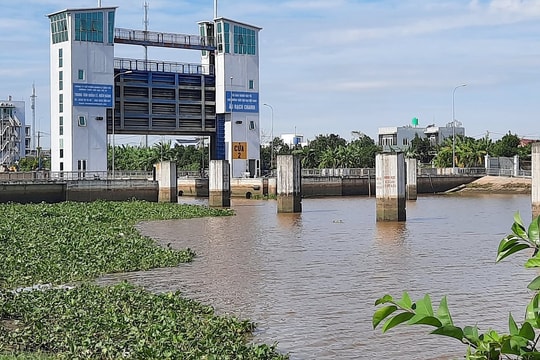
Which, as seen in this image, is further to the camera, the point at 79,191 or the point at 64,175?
the point at 64,175

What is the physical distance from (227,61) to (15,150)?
252 ft

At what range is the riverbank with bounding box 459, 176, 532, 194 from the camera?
74.8m

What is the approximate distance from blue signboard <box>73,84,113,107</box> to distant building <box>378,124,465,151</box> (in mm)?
82201

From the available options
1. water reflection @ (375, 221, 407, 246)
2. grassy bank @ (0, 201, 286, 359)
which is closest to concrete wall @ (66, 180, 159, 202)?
water reflection @ (375, 221, 407, 246)

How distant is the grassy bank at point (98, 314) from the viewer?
35.3ft

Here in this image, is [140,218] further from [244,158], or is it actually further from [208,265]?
[244,158]

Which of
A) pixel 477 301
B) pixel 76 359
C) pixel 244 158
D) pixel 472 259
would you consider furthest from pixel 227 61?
pixel 76 359

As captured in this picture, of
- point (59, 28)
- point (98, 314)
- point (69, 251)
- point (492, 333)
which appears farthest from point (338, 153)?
point (492, 333)

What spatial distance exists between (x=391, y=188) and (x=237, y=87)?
42006 mm

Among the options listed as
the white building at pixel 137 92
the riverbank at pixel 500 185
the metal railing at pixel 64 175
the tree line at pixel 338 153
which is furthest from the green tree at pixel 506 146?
the metal railing at pixel 64 175

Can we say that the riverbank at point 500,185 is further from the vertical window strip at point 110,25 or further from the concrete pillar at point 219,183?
the vertical window strip at point 110,25

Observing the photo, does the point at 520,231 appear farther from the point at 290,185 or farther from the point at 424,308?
the point at 290,185

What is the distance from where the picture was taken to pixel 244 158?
8138cm

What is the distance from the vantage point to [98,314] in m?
13.2
